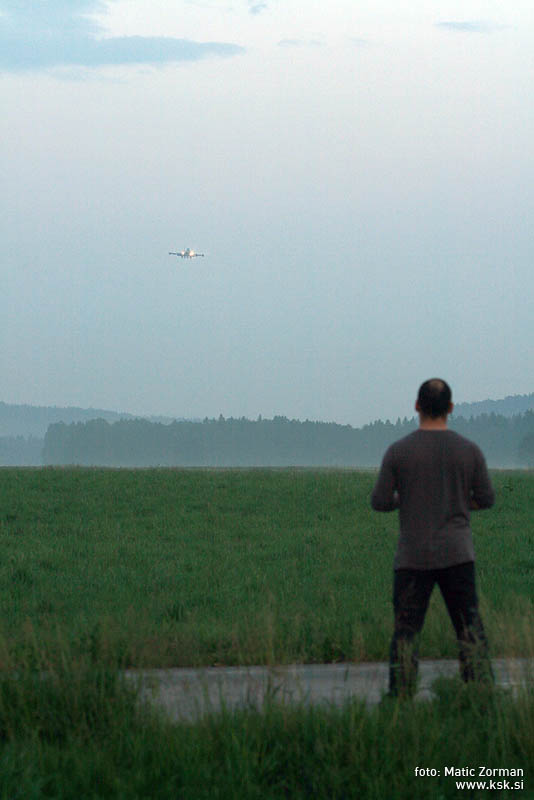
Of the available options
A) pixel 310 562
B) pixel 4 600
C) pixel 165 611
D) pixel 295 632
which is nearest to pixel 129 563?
pixel 310 562

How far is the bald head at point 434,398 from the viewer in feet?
23.4

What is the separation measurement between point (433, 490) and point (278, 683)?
213 cm

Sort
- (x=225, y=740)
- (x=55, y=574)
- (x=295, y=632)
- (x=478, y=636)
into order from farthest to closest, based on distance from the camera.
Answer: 1. (x=55, y=574)
2. (x=295, y=632)
3. (x=478, y=636)
4. (x=225, y=740)

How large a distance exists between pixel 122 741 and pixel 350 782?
4.57 ft

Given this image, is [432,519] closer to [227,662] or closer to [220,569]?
[227,662]

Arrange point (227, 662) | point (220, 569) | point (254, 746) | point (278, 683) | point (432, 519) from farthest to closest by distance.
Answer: point (220, 569)
point (227, 662)
point (278, 683)
point (432, 519)
point (254, 746)

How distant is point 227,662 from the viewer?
1027 cm

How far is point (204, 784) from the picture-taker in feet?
20.2

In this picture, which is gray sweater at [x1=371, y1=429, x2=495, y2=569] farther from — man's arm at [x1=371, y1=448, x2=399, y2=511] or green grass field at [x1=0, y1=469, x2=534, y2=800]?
green grass field at [x1=0, y1=469, x2=534, y2=800]

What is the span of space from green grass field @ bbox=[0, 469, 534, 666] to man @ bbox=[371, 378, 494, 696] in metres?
0.84

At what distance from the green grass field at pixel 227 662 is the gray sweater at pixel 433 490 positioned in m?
0.93

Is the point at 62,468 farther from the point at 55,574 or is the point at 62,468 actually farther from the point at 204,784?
the point at 204,784

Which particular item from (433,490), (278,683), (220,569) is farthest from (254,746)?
(220,569)

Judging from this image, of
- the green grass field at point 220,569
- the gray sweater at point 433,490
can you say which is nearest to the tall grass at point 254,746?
the gray sweater at point 433,490
